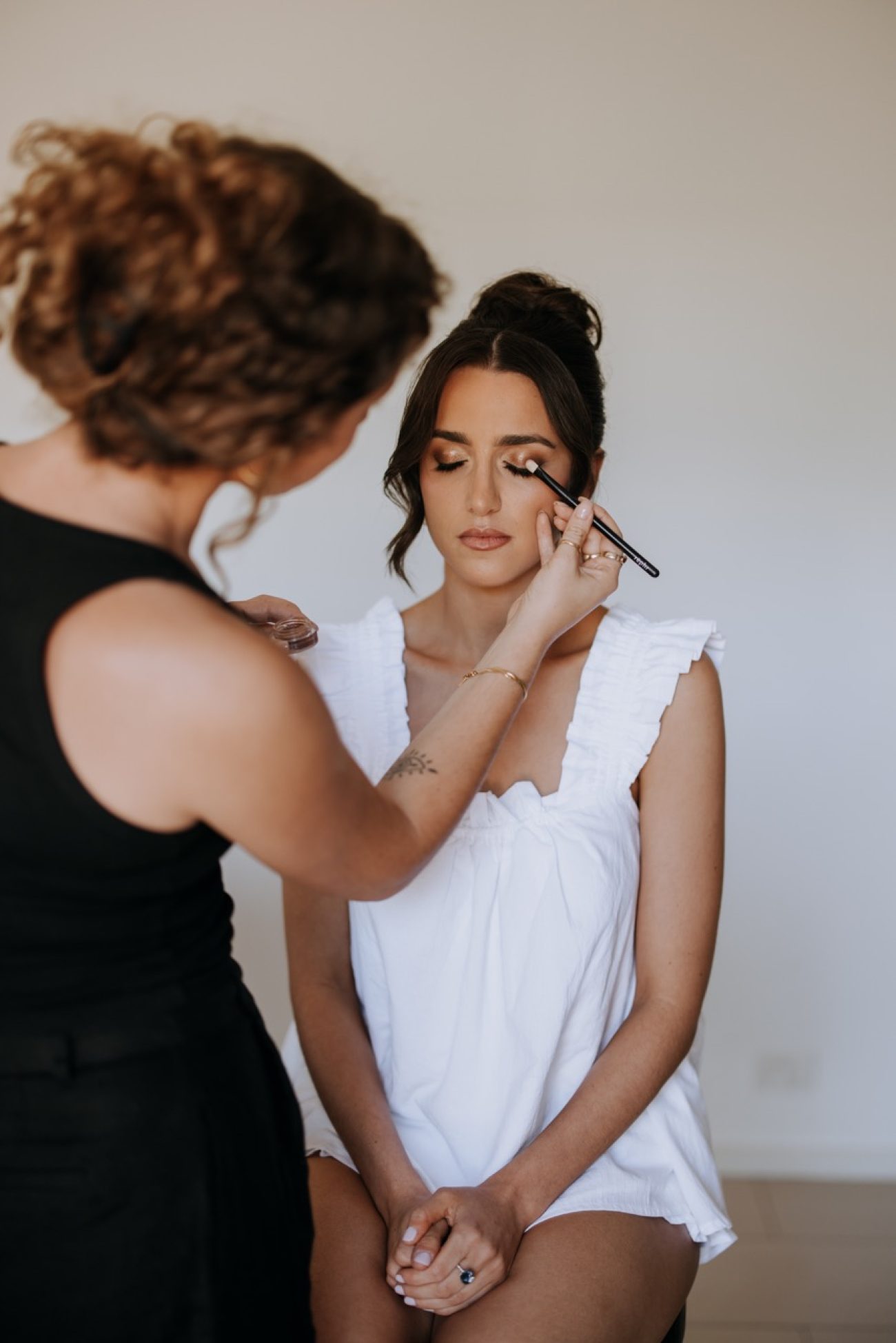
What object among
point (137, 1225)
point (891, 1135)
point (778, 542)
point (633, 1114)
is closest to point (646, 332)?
point (778, 542)

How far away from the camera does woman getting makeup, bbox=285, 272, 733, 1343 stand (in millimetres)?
1283

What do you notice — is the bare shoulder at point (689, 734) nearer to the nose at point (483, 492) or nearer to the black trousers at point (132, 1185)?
the nose at point (483, 492)

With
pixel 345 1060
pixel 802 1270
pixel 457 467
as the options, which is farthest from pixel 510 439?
pixel 802 1270

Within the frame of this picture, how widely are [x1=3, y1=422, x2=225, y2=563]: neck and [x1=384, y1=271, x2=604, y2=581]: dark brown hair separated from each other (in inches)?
32.2

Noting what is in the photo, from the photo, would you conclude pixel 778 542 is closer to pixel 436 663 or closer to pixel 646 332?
pixel 646 332

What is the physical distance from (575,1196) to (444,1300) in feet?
0.61

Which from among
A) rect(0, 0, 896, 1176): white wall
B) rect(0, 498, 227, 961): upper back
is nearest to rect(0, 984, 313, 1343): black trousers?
rect(0, 498, 227, 961): upper back

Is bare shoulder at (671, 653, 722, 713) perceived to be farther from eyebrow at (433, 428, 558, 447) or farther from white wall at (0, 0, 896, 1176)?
white wall at (0, 0, 896, 1176)

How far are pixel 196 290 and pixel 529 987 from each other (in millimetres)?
912

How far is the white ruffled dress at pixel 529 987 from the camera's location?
1403 millimetres

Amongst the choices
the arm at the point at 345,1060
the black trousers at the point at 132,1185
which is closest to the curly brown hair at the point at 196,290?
the black trousers at the point at 132,1185

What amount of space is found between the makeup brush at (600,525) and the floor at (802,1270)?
1.37 meters

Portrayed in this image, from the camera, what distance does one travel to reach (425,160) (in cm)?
237

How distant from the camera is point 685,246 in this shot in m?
2.38
